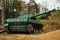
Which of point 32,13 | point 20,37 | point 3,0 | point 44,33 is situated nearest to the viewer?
point 20,37

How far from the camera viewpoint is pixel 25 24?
8828 millimetres

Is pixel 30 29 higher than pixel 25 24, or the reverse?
pixel 25 24

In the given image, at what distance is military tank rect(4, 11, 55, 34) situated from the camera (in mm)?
8828

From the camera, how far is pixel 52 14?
357 inches

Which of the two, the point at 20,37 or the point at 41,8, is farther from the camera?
the point at 41,8

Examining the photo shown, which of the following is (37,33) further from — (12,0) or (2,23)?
(12,0)

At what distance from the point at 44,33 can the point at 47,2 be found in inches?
62.4

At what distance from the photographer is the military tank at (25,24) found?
8.83 m

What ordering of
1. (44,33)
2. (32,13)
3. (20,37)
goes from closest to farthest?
(20,37) → (44,33) → (32,13)

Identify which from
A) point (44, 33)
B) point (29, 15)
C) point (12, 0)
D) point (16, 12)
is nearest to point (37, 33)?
point (44, 33)

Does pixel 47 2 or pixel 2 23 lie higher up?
pixel 47 2

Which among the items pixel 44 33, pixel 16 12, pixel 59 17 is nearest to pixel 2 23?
pixel 16 12

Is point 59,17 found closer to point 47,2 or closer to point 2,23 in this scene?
point 47,2

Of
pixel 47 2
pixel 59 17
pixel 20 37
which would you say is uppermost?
pixel 47 2
